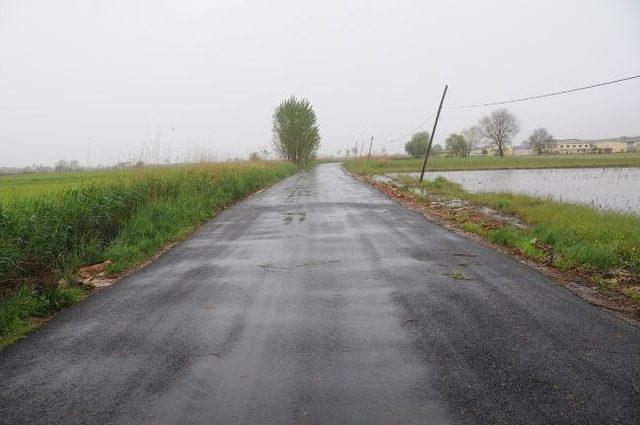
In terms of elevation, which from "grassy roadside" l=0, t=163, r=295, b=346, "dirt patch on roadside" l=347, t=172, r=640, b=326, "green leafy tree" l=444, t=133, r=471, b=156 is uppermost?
"green leafy tree" l=444, t=133, r=471, b=156

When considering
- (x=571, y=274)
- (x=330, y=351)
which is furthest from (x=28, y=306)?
(x=571, y=274)

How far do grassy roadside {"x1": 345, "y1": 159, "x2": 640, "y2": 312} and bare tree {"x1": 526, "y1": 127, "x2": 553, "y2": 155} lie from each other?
114 meters

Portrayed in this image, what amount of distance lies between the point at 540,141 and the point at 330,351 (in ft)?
427

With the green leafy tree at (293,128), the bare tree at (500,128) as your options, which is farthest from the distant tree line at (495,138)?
the green leafy tree at (293,128)

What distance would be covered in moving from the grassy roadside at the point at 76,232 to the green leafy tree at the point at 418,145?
315 ft

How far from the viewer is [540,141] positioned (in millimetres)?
118750

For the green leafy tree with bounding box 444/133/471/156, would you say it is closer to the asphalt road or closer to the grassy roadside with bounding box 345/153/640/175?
the grassy roadside with bounding box 345/153/640/175

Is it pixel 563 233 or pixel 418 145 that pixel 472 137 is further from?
pixel 563 233

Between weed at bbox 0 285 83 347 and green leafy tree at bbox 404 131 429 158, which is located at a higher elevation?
green leafy tree at bbox 404 131 429 158

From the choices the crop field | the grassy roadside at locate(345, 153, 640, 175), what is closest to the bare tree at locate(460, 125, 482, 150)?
the grassy roadside at locate(345, 153, 640, 175)

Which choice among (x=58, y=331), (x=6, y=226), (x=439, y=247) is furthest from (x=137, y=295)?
(x=439, y=247)

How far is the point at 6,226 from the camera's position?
6.88 metres

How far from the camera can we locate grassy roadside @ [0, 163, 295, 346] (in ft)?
18.6

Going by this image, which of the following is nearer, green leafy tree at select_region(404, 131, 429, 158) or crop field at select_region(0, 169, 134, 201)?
crop field at select_region(0, 169, 134, 201)
